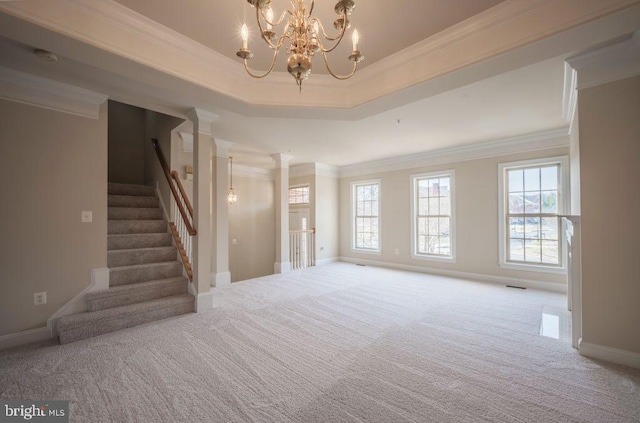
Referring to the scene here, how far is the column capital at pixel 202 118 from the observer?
348 cm

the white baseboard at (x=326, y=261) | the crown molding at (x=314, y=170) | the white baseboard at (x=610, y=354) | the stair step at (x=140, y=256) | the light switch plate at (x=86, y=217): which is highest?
the crown molding at (x=314, y=170)

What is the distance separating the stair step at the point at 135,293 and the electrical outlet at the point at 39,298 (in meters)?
0.35

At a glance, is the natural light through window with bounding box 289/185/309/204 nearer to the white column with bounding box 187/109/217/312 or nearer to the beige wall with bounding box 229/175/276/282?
the beige wall with bounding box 229/175/276/282

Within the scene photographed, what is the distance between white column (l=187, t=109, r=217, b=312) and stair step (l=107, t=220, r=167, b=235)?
1174 millimetres

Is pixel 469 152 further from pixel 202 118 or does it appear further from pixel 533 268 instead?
pixel 202 118

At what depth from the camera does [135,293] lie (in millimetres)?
3369

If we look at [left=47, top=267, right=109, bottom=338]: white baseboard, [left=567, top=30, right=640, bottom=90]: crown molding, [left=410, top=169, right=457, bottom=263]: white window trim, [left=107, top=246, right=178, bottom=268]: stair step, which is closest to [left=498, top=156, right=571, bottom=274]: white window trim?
[left=410, top=169, right=457, bottom=263]: white window trim

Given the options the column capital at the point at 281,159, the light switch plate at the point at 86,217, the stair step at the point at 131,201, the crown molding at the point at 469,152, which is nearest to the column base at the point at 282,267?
the column capital at the point at 281,159

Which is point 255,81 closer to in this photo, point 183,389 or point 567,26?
point 567,26

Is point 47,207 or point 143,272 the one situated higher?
point 47,207

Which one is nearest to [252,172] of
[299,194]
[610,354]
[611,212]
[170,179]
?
[299,194]

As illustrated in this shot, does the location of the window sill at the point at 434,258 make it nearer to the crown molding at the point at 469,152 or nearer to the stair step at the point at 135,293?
the crown molding at the point at 469,152

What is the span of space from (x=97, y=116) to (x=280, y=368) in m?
3.47

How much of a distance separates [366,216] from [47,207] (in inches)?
242
